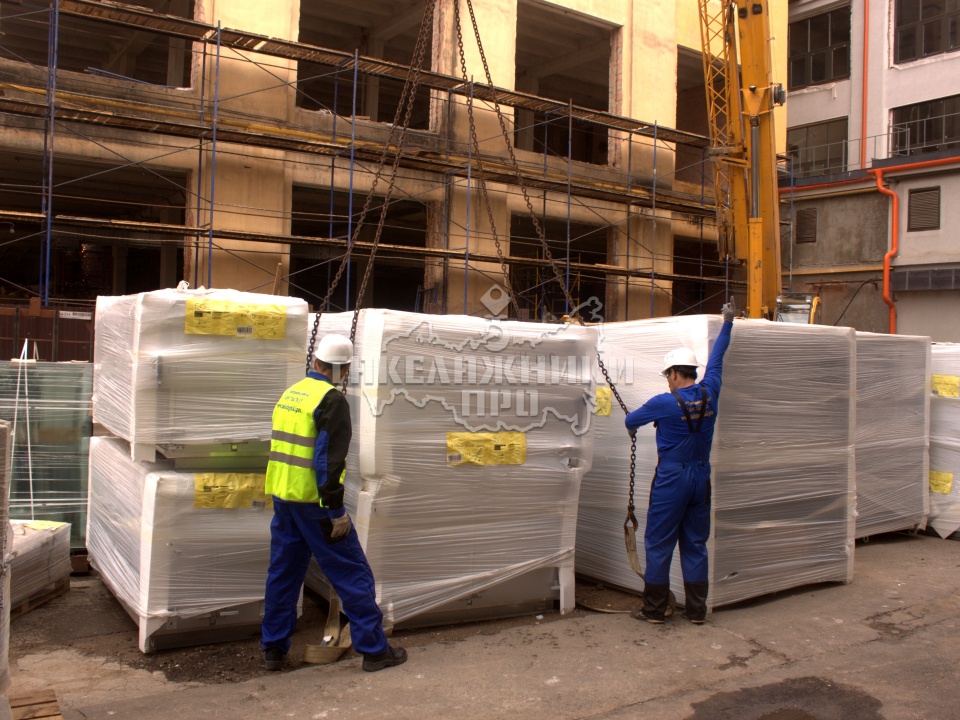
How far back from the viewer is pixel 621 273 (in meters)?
17.6

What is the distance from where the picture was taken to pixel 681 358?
5547 mm

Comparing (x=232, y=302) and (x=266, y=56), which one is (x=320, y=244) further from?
(x=232, y=302)

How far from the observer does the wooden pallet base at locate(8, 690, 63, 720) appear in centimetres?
351

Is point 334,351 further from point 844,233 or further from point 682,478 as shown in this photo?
point 844,233

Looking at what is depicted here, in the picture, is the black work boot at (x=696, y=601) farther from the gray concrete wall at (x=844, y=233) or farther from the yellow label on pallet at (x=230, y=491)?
the gray concrete wall at (x=844, y=233)

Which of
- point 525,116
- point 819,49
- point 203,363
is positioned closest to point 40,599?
point 203,363

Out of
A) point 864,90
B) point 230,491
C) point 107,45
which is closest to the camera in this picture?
point 230,491

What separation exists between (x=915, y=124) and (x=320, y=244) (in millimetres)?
18565

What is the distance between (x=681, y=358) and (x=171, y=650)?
144 inches

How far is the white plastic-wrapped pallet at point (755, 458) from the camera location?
19.3 feet

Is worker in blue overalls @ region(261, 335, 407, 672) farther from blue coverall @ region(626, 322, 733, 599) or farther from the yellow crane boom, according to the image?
the yellow crane boom

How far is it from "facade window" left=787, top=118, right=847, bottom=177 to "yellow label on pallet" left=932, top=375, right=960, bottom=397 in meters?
18.0

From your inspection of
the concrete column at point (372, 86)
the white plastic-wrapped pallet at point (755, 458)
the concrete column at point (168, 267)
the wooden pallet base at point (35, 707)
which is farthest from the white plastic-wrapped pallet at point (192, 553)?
the concrete column at point (372, 86)

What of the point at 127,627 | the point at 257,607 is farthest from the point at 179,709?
the point at 127,627
